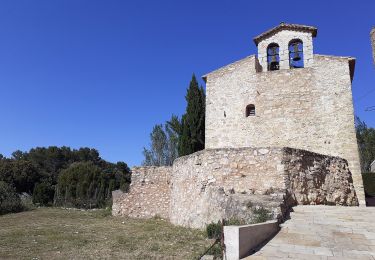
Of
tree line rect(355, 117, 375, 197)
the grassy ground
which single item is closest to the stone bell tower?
the grassy ground

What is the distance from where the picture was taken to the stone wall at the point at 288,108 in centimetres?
1370

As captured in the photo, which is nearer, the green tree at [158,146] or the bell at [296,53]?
the bell at [296,53]

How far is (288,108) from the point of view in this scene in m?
14.6

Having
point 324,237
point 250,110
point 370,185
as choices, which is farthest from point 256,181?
point 370,185

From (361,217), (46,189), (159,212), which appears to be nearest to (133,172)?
(159,212)

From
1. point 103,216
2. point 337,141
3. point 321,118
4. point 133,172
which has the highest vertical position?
point 321,118

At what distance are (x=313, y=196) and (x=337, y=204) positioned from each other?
4.11 ft

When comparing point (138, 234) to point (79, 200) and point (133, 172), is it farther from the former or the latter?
point (79, 200)

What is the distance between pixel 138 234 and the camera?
940 cm

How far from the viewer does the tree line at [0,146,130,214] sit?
835 inches

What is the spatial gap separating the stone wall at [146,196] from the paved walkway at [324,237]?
7107mm

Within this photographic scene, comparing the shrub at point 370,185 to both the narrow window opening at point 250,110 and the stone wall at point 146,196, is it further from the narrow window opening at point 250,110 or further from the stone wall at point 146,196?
the stone wall at point 146,196

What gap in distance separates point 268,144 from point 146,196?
589 centimetres

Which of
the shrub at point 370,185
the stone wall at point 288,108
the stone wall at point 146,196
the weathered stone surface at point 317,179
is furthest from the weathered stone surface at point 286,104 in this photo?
the shrub at point 370,185
